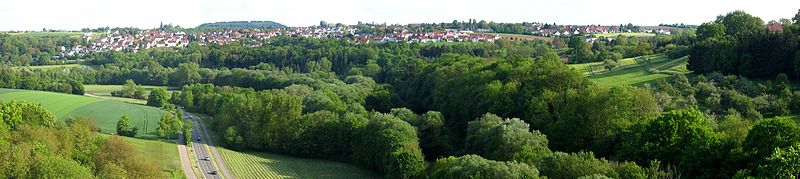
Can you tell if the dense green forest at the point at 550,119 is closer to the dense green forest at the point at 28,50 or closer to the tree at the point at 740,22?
the tree at the point at 740,22

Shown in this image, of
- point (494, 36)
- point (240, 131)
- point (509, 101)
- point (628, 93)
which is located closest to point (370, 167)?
point (509, 101)

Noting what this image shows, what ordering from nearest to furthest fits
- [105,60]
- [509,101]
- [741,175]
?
[741,175], [509,101], [105,60]

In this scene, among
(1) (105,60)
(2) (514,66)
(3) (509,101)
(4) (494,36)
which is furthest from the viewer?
(4) (494,36)

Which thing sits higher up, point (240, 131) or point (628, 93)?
point (628, 93)

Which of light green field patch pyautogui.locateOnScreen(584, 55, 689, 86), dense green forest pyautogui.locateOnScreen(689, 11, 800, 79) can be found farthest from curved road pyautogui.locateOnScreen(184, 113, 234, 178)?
dense green forest pyautogui.locateOnScreen(689, 11, 800, 79)

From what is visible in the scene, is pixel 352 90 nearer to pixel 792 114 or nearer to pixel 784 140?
pixel 792 114

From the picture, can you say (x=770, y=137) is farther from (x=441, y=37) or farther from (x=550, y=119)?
(x=441, y=37)

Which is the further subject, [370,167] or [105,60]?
[105,60]
